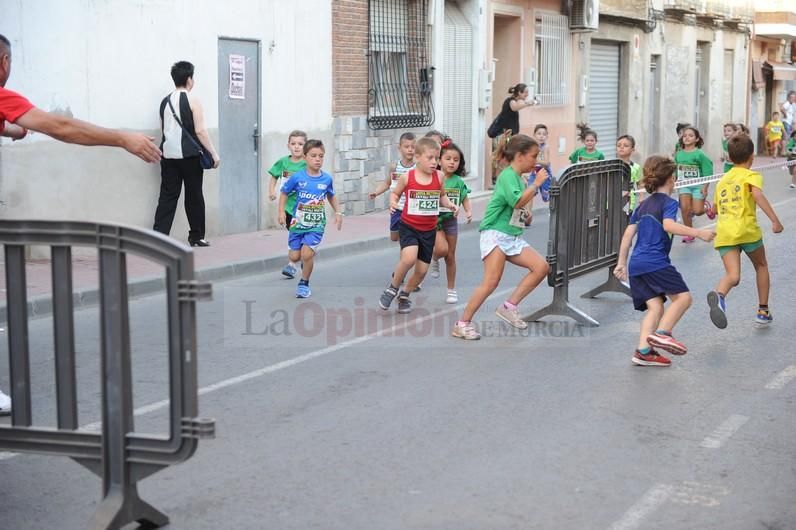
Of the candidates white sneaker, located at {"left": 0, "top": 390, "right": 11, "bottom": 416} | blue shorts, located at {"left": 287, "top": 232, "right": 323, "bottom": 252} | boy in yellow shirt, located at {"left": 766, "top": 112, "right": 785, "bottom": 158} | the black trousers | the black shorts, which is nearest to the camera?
white sneaker, located at {"left": 0, "top": 390, "right": 11, "bottom": 416}

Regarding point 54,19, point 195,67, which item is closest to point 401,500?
point 54,19

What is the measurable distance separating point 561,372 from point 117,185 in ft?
23.1

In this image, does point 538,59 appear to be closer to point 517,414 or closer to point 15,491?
point 517,414

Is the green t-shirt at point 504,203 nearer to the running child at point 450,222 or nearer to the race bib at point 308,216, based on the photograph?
the running child at point 450,222

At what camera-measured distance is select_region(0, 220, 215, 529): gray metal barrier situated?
4250mm

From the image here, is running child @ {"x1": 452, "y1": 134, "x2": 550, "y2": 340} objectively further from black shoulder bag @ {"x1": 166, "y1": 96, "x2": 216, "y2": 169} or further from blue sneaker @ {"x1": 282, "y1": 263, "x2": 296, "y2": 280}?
black shoulder bag @ {"x1": 166, "y1": 96, "x2": 216, "y2": 169}

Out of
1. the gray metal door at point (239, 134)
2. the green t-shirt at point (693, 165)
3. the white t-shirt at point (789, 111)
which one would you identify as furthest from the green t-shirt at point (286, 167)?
the white t-shirt at point (789, 111)

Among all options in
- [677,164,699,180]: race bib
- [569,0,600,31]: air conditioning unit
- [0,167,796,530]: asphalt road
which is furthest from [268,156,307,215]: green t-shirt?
[569,0,600,31]: air conditioning unit

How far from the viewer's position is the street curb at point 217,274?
9.30 meters

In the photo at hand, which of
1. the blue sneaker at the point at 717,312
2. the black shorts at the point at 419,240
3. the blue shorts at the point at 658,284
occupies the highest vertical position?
the black shorts at the point at 419,240

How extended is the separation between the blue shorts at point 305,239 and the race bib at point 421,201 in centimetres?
142

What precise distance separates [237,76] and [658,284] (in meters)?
8.39

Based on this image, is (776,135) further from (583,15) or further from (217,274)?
(217,274)

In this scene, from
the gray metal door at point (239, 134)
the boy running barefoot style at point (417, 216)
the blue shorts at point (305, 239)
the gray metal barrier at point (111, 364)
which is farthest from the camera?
the gray metal door at point (239, 134)
